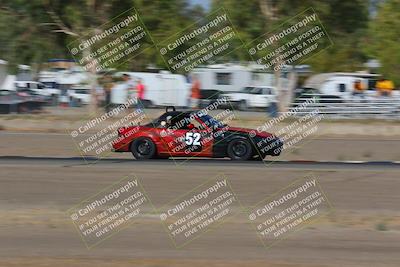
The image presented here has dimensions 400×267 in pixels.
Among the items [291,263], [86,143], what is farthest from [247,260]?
[86,143]

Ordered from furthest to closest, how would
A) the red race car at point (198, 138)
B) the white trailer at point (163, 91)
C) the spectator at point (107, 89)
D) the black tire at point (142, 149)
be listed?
the white trailer at point (163, 91) < the spectator at point (107, 89) < the black tire at point (142, 149) < the red race car at point (198, 138)

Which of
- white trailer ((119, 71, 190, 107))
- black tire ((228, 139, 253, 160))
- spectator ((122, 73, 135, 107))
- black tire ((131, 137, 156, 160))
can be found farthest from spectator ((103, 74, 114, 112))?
black tire ((228, 139, 253, 160))

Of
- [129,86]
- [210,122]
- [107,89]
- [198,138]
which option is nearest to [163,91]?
[129,86]

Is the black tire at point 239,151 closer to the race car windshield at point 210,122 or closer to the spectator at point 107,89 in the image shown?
the race car windshield at point 210,122

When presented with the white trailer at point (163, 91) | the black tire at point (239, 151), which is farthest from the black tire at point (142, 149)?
the white trailer at point (163, 91)

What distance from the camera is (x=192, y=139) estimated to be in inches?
707

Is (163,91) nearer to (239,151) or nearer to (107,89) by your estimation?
(107,89)

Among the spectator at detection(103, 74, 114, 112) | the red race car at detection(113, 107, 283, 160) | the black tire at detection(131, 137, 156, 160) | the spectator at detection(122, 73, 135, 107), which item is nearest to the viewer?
the red race car at detection(113, 107, 283, 160)

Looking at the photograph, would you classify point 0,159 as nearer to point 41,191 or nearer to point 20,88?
point 41,191

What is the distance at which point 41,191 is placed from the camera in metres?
13.8

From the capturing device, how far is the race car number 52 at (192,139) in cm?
1789

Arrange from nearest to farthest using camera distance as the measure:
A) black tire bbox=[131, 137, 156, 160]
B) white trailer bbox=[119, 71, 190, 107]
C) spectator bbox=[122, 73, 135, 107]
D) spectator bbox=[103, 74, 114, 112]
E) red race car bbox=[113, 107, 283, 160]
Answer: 1. red race car bbox=[113, 107, 283, 160]
2. black tire bbox=[131, 137, 156, 160]
3. spectator bbox=[103, 74, 114, 112]
4. spectator bbox=[122, 73, 135, 107]
5. white trailer bbox=[119, 71, 190, 107]

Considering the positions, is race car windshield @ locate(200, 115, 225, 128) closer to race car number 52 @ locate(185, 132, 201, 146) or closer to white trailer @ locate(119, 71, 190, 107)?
race car number 52 @ locate(185, 132, 201, 146)

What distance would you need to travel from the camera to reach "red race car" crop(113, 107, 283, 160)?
17875mm
